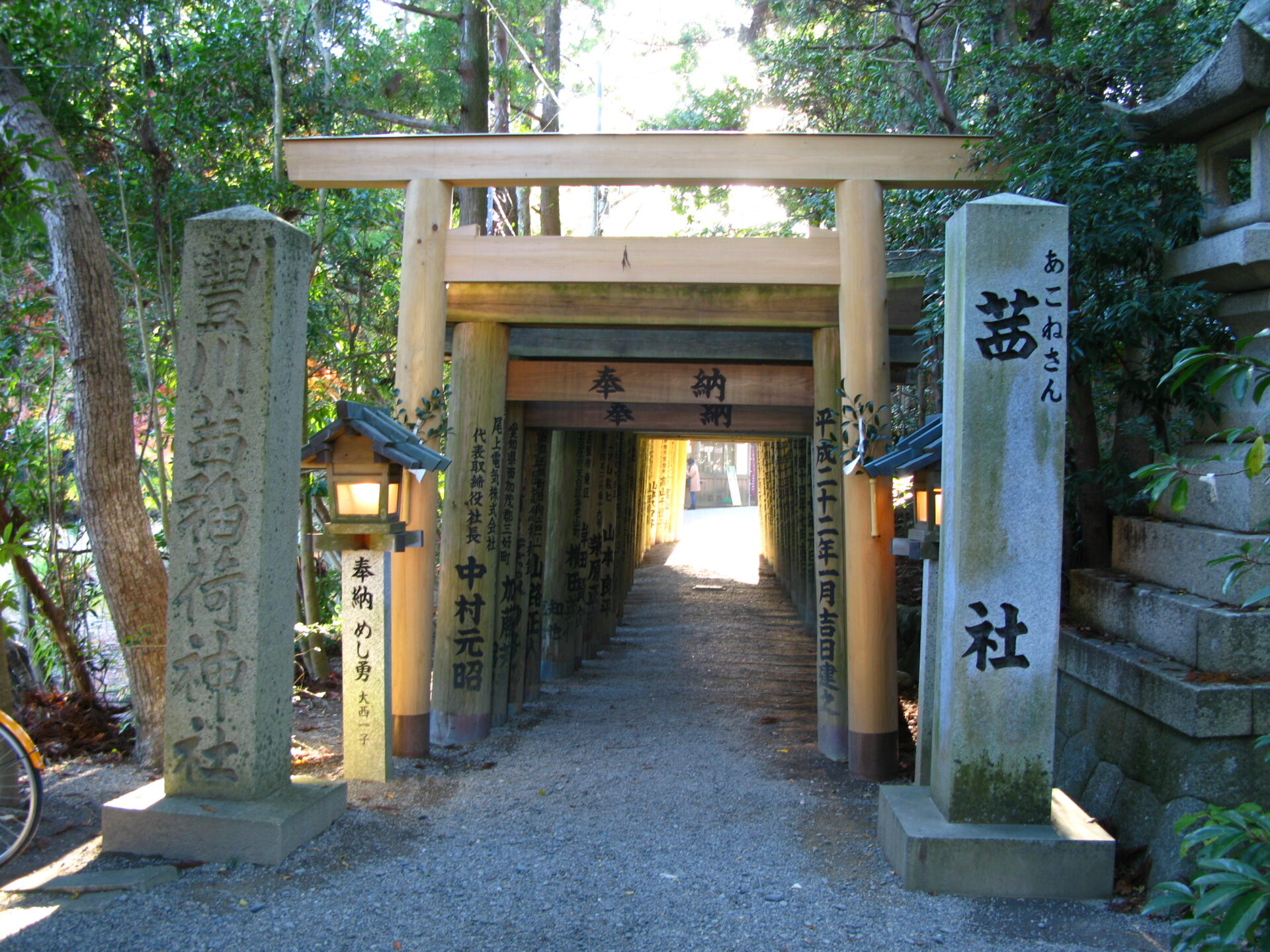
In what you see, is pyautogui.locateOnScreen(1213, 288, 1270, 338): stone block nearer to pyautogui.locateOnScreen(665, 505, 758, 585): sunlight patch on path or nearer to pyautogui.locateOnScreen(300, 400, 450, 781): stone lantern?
pyautogui.locateOnScreen(300, 400, 450, 781): stone lantern

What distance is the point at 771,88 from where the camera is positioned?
10.7 meters

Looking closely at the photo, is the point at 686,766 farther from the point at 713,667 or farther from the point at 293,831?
the point at 713,667

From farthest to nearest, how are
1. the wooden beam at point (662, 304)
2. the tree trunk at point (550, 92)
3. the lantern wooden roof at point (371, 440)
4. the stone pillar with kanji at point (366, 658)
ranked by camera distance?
the tree trunk at point (550, 92), the wooden beam at point (662, 304), the stone pillar with kanji at point (366, 658), the lantern wooden roof at point (371, 440)

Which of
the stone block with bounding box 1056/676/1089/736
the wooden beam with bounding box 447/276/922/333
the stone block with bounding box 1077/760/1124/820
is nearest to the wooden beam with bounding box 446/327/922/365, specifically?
the wooden beam with bounding box 447/276/922/333

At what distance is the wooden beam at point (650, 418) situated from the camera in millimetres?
8453

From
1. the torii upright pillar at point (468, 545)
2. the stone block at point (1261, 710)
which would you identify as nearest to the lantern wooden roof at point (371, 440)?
the torii upright pillar at point (468, 545)

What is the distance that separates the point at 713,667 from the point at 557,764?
14.8 ft

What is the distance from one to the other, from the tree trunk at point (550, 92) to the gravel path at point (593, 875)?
29.3 feet

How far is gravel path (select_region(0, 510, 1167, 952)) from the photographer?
144 inches

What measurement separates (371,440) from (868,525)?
11.4ft

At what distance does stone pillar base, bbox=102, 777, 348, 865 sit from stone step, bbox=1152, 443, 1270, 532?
435 cm

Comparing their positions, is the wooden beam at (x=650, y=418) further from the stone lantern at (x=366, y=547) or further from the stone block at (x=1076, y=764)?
the stone block at (x=1076, y=764)

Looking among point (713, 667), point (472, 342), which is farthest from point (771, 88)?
point (713, 667)

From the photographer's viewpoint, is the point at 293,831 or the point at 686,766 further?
the point at 686,766
